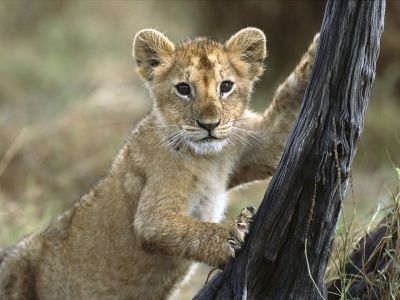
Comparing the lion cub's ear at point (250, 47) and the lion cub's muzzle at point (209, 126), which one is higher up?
the lion cub's ear at point (250, 47)

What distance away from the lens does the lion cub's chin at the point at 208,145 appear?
19.0 ft

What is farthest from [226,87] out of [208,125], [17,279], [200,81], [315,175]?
[17,279]

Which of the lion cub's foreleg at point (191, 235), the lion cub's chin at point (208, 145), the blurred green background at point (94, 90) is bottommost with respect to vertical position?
the blurred green background at point (94, 90)

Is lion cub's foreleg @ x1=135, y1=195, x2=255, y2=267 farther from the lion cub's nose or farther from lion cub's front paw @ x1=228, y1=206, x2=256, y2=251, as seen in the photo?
the lion cub's nose

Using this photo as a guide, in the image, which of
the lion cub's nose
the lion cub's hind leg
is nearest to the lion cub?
the lion cub's nose

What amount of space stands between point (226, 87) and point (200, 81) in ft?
0.68

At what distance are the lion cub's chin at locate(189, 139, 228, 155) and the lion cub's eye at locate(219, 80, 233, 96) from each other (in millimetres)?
330

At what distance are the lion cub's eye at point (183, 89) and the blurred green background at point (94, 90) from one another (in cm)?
265

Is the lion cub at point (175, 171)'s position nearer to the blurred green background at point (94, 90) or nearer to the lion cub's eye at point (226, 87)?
the lion cub's eye at point (226, 87)

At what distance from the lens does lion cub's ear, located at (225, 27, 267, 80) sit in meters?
6.23

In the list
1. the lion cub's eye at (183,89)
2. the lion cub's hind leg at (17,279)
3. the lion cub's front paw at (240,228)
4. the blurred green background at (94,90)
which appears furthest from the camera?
the blurred green background at (94,90)

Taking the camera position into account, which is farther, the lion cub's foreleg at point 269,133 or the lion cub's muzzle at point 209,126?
the lion cub's foreleg at point 269,133

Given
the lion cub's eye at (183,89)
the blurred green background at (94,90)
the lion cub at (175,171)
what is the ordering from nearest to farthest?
1. the lion cub at (175,171)
2. the lion cub's eye at (183,89)
3. the blurred green background at (94,90)

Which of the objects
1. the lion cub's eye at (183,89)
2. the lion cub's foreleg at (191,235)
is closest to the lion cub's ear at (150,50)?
the lion cub's eye at (183,89)
